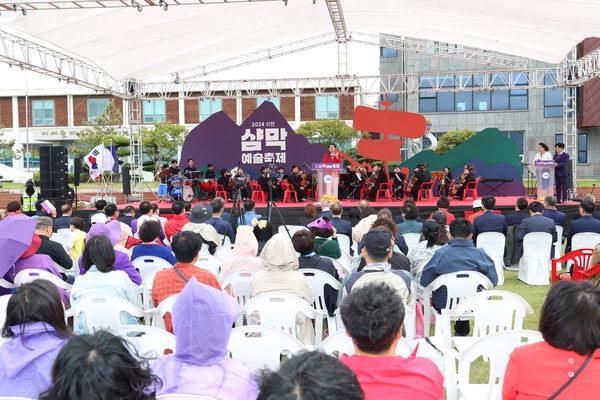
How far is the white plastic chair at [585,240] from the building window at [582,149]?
25933 mm

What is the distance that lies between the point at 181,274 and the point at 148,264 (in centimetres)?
126

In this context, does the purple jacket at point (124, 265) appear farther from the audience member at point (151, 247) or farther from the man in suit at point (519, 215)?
the man in suit at point (519, 215)

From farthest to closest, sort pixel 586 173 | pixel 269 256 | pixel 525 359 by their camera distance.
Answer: pixel 586 173 < pixel 269 256 < pixel 525 359

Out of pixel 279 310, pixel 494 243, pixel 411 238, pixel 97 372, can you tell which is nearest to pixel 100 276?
pixel 279 310

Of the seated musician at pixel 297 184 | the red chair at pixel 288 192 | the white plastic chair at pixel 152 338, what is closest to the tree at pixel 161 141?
the red chair at pixel 288 192

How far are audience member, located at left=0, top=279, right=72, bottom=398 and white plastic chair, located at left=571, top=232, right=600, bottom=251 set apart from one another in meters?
6.58

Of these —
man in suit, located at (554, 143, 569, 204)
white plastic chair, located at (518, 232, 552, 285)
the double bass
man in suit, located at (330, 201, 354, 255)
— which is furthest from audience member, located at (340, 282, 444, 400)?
the double bass

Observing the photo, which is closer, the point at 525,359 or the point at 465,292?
the point at 525,359

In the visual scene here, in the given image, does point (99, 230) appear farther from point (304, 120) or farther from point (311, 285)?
point (304, 120)

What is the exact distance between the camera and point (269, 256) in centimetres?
419

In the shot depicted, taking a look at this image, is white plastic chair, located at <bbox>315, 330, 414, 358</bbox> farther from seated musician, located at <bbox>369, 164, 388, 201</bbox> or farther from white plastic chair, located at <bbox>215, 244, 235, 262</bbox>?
seated musician, located at <bbox>369, 164, 388, 201</bbox>

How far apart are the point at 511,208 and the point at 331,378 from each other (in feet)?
40.3

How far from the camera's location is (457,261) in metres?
4.71

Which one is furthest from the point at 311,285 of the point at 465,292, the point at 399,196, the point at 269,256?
the point at 399,196
